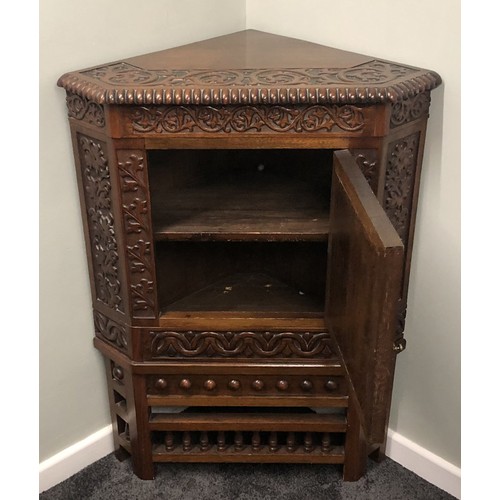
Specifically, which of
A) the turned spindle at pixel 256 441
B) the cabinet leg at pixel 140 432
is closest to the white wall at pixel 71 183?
the cabinet leg at pixel 140 432

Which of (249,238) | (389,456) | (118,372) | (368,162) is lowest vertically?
(389,456)

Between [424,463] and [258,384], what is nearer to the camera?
[258,384]

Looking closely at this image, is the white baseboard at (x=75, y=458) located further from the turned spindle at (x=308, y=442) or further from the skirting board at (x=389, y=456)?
the turned spindle at (x=308, y=442)

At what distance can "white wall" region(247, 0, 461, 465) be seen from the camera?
1165 millimetres

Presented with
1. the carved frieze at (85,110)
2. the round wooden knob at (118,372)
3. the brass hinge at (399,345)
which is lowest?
the round wooden knob at (118,372)

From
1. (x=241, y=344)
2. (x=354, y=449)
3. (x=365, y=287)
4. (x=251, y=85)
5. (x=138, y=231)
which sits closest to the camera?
(x=365, y=287)

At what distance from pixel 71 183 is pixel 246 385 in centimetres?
52

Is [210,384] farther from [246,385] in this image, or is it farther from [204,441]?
[204,441]

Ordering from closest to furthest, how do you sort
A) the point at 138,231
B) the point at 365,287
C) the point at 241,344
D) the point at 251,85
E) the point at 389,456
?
the point at 365,287
the point at 251,85
the point at 138,231
the point at 241,344
the point at 389,456

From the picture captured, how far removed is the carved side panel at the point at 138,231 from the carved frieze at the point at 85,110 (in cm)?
7

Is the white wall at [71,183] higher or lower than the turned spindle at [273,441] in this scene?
higher

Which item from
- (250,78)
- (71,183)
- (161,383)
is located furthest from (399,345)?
(71,183)

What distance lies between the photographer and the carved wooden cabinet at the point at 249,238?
3.45ft

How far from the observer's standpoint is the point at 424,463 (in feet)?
4.80
